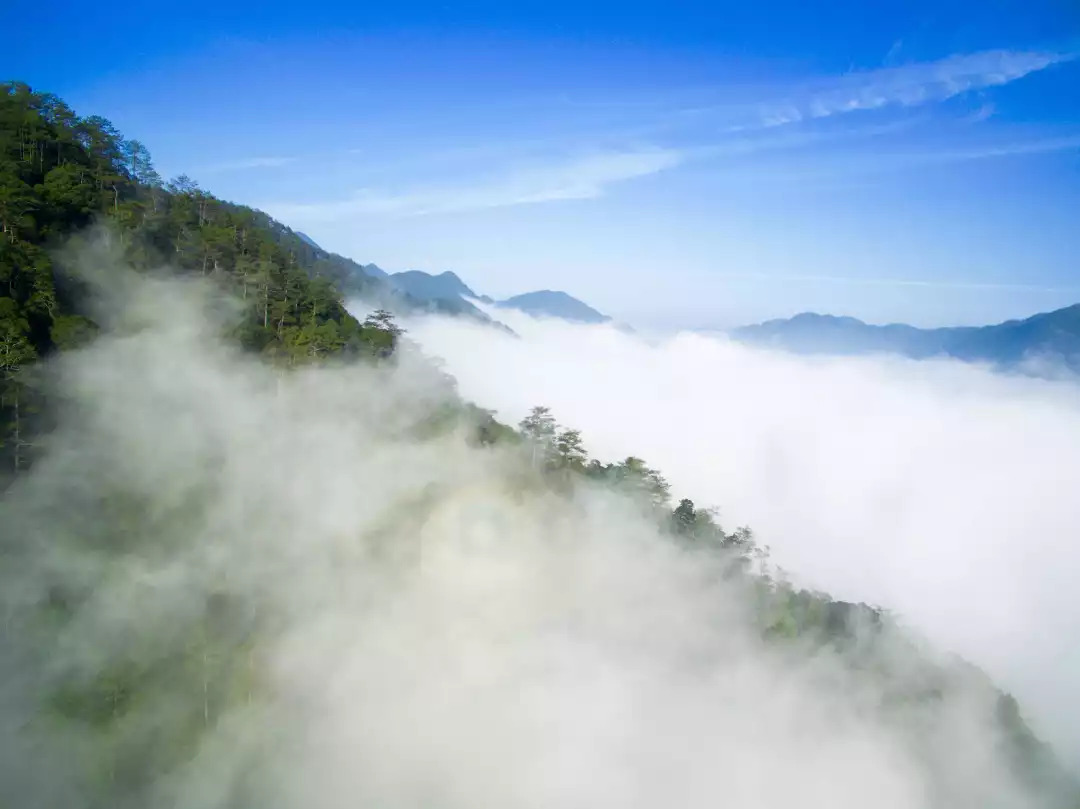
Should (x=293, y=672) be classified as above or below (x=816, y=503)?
above

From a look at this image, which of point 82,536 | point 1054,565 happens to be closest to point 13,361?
point 82,536

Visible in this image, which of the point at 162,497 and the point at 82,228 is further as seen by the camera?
the point at 82,228

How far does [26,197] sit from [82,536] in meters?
17.9

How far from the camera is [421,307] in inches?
6201

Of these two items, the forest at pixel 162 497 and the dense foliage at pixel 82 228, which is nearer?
the forest at pixel 162 497

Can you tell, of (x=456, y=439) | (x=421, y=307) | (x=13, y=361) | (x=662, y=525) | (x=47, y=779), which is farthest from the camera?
(x=421, y=307)

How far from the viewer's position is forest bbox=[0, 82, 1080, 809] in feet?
83.1

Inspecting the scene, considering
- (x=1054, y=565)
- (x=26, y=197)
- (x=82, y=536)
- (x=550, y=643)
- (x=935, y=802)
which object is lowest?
(x=1054, y=565)

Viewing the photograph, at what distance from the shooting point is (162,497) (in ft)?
106

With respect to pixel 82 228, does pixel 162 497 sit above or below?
below

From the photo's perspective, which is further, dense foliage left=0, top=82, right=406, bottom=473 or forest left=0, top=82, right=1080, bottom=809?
dense foliage left=0, top=82, right=406, bottom=473

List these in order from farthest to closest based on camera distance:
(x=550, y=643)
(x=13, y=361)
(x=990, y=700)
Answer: (x=990, y=700) → (x=550, y=643) → (x=13, y=361)

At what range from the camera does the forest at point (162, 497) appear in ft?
83.1

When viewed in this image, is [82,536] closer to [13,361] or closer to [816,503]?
[13,361]
